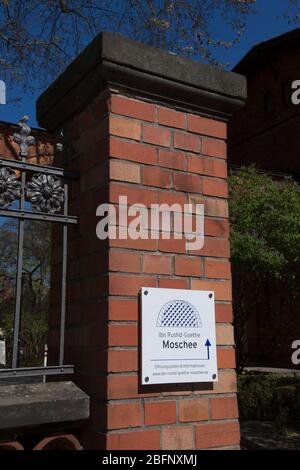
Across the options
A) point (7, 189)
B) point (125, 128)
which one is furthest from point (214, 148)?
point (7, 189)

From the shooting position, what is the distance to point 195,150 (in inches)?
97.4

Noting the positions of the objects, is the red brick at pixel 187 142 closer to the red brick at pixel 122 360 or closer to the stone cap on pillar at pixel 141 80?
the stone cap on pillar at pixel 141 80

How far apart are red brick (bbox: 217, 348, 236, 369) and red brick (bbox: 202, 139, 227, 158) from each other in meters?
0.90

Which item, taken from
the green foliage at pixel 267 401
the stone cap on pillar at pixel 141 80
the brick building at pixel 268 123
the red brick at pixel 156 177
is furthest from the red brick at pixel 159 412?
the brick building at pixel 268 123

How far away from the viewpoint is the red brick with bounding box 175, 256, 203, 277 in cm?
230

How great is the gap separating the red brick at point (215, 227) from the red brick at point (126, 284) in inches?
15.6

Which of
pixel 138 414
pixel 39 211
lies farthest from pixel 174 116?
pixel 138 414

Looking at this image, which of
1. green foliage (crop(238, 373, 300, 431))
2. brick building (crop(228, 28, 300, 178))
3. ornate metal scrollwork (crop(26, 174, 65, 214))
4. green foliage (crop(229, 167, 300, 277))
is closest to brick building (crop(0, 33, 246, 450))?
ornate metal scrollwork (crop(26, 174, 65, 214))

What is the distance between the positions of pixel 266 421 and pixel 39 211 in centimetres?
753

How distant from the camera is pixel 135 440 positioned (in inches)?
80.9

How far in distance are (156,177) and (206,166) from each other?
0.94ft

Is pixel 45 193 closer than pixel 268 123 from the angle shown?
Yes

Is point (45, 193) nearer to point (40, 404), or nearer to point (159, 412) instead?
point (40, 404)

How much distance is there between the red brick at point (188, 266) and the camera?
90.5 inches
